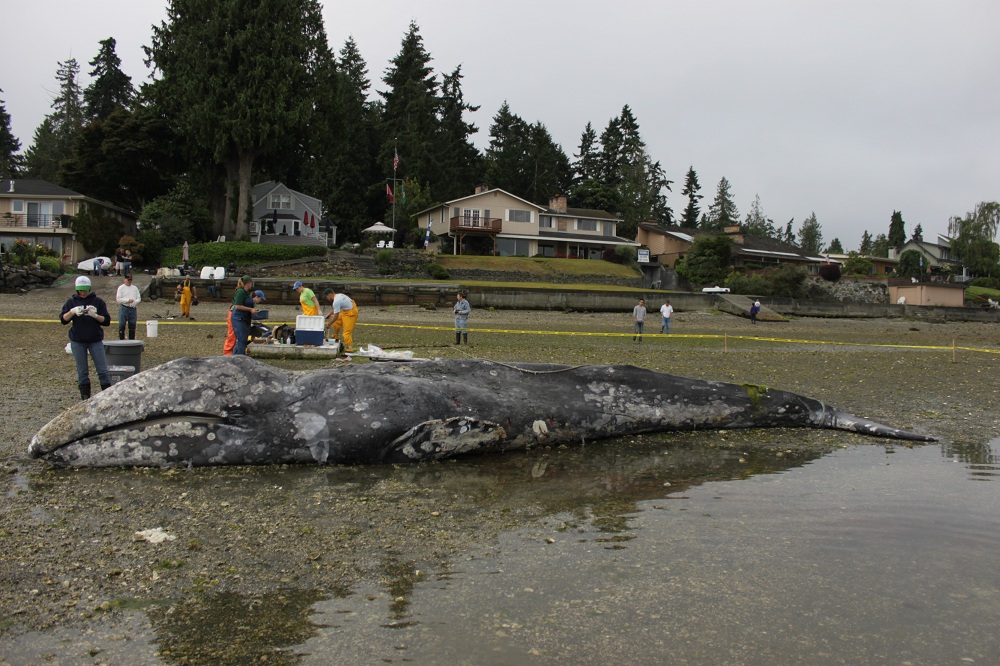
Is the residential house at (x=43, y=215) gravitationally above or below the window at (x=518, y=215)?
below

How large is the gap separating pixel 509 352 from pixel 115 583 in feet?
47.5

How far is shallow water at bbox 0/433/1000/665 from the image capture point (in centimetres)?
391

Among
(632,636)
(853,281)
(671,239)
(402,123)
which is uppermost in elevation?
(402,123)

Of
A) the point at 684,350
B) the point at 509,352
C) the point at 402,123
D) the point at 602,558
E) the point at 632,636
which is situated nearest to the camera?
the point at 632,636

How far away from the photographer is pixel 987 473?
7.73 meters

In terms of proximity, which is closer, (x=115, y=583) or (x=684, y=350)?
(x=115, y=583)

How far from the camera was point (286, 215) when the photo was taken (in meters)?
72.4

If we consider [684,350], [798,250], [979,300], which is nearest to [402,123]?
[798,250]

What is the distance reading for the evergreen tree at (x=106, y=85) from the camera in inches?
3219

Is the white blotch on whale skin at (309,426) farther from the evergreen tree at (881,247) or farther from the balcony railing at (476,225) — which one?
the evergreen tree at (881,247)

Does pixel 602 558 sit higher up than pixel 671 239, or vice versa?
pixel 671 239

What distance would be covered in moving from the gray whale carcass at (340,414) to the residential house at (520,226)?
62571 millimetres

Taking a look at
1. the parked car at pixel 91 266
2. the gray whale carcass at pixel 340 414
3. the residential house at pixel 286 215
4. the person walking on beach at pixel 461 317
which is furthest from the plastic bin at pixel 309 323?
the residential house at pixel 286 215

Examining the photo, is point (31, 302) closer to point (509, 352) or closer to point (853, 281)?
point (509, 352)
